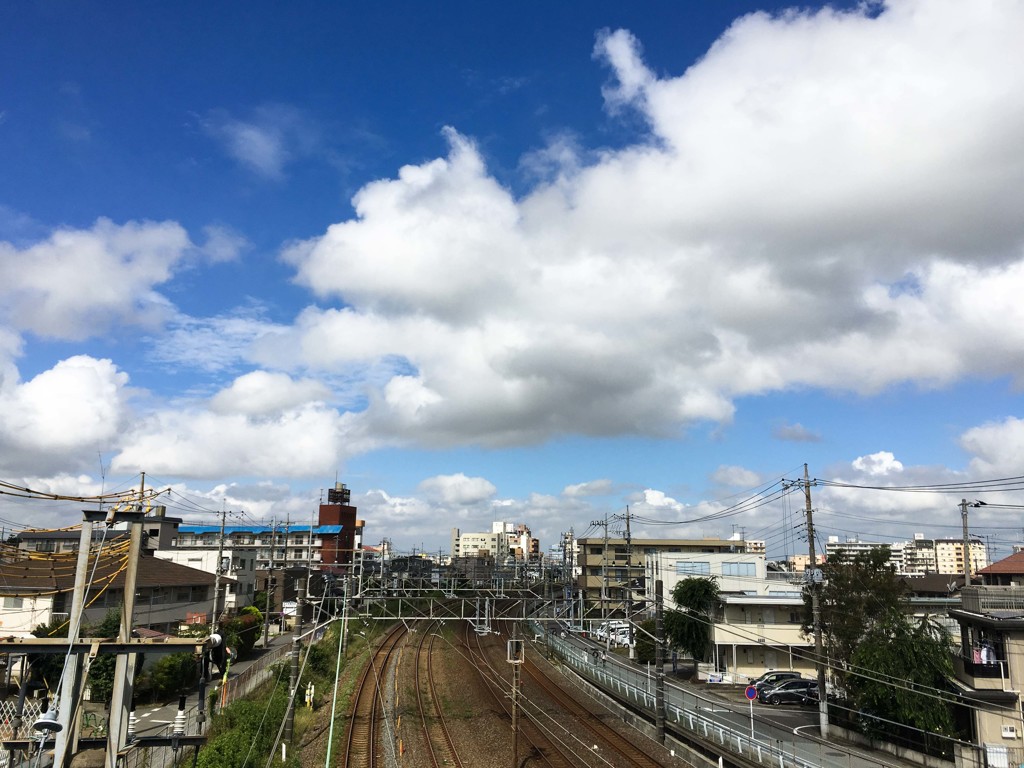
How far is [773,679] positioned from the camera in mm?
35562

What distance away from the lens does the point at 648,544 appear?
79938mm

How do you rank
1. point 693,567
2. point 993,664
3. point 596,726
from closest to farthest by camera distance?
point 993,664 → point 596,726 → point 693,567

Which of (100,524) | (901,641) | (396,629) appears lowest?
(396,629)

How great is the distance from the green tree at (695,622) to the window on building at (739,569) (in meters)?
13.5

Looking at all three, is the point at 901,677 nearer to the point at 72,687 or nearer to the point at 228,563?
the point at 72,687

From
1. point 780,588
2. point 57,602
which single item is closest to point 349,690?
point 57,602

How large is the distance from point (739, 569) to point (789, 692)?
22.5 metres

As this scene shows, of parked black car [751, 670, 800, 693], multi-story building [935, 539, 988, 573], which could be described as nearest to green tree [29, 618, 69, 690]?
parked black car [751, 670, 800, 693]

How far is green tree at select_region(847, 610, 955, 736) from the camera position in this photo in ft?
77.3

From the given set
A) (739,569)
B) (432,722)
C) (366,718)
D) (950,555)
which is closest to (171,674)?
(366,718)

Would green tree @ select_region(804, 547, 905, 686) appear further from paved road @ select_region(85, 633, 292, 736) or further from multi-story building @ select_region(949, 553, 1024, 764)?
paved road @ select_region(85, 633, 292, 736)

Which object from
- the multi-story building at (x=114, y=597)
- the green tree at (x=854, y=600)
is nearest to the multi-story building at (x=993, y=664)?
the green tree at (x=854, y=600)

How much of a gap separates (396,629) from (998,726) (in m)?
53.1

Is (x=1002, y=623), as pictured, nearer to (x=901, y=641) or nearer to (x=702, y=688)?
(x=901, y=641)
